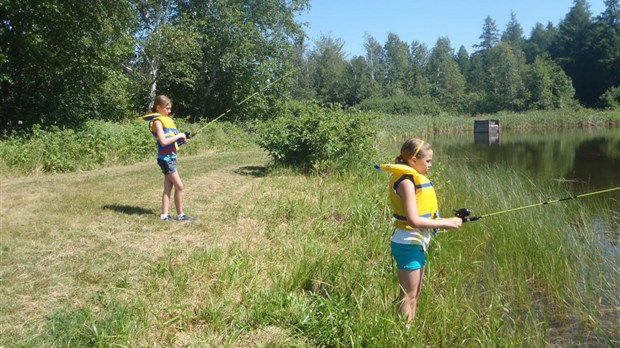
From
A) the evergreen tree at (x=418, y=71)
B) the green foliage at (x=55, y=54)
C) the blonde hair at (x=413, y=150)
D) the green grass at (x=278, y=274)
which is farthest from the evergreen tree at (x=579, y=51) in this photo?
the blonde hair at (x=413, y=150)

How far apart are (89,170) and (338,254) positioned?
29.4 ft

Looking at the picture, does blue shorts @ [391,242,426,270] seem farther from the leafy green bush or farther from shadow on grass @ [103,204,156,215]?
the leafy green bush

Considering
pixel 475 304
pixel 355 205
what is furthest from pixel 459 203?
pixel 475 304

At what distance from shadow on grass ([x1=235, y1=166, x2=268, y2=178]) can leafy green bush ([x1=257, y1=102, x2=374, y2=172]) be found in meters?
0.44

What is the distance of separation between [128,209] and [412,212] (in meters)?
4.72

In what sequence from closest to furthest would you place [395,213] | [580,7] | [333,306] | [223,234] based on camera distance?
[395,213], [333,306], [223,234], [580,7]

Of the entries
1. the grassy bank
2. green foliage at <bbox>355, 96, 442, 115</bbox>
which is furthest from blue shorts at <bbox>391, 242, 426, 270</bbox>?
green foliage at <bbox>355, 96, 442, 115</bbox>

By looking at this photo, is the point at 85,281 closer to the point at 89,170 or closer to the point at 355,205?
the point at 355,205

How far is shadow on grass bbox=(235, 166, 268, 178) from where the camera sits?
437 inches

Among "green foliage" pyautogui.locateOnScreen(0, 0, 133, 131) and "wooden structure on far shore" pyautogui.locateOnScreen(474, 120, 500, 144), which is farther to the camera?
"wooden structure on far shore" pyautogui.locateOnScreen(474, 120, 500, 144)

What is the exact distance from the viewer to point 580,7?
8062 centimetres

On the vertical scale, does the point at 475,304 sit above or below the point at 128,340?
below

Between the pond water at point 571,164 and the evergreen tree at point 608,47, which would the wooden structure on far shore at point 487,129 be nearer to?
the pond water at point 571,164

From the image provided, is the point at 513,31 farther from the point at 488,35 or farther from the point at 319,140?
the point at 319,140
